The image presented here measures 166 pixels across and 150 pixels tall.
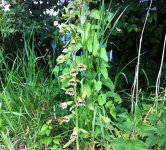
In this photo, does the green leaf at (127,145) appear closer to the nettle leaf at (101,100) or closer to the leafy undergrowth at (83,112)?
the leafy undergrowth at (83,112)

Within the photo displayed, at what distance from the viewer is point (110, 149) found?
188 centimetres

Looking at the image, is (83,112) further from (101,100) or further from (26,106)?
(26,106)

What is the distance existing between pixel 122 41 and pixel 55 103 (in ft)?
7.24

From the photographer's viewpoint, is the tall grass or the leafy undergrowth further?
the tall grass

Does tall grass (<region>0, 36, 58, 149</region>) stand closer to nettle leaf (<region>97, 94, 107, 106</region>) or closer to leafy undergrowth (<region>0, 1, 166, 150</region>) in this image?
leafy undergrowth (<region>0, 1, 166, 150</region>)

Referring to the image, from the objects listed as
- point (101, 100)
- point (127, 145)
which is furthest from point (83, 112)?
point (127, 145)

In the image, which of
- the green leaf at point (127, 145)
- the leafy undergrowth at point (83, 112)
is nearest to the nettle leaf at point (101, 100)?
the leafy undergrowth at point (83, 112)

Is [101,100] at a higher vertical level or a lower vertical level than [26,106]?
higher

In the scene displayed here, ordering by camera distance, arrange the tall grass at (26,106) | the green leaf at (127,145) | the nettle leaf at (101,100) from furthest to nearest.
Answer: the tall grass at (26,106), the nettle leaf at (101,100), the green leaf at (127,145)

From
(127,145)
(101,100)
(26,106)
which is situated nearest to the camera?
(127,145)

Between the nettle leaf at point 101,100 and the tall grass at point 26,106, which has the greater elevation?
the nettle leaf at point 101,100

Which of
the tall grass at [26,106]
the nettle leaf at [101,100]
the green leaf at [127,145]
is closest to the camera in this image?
the green leaf at [127,145]

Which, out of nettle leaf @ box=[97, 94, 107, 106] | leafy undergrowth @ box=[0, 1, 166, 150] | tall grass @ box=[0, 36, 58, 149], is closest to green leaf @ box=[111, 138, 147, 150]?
leafy undergrowth @ box=[0, 1, 166, 150]

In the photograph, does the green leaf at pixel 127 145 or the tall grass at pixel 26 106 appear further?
the tall grass at pixel 26 106
